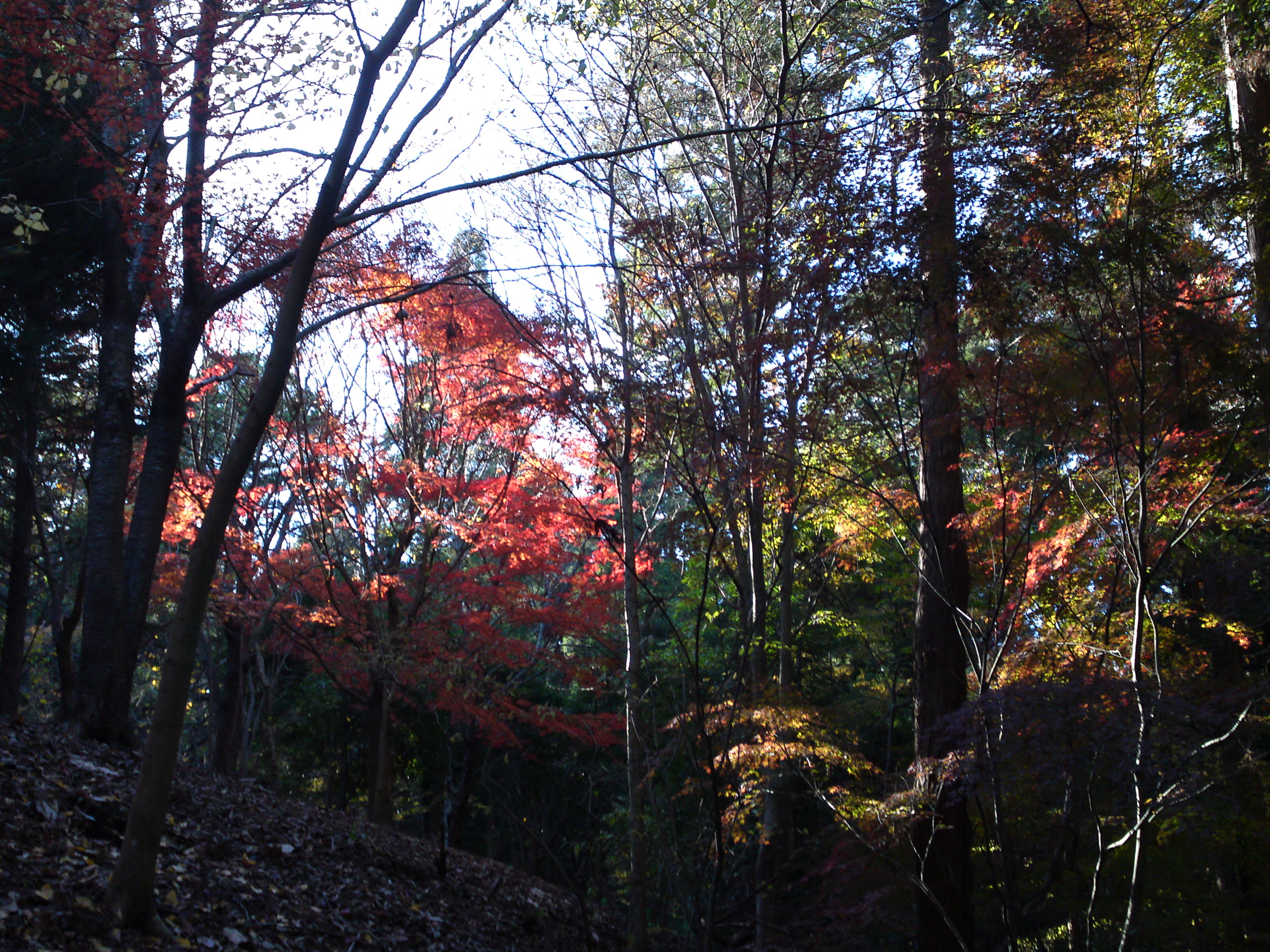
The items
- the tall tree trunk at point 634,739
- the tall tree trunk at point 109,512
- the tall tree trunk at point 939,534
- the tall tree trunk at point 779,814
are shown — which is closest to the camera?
the tall tree trunk at point 939,534

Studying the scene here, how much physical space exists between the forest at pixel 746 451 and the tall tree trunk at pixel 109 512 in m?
0.04

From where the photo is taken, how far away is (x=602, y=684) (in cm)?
1183

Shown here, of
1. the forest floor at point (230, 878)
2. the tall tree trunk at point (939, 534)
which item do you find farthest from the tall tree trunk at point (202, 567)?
the tall tree trunk at point (939, 534)

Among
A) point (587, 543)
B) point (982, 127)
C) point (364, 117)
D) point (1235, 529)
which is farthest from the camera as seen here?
point (587, 543)

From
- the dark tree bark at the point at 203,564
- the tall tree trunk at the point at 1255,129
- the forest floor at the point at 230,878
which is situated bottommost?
the forest floor at the point at 230,878

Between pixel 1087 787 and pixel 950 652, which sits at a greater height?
pixel 950 652

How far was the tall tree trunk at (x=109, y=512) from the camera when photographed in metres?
6.59

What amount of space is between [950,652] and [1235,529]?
398 cm

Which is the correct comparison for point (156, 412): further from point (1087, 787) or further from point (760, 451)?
point (1087, 787)

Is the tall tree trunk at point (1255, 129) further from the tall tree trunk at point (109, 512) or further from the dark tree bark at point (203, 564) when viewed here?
the tall tree trunk at point (109, 512)

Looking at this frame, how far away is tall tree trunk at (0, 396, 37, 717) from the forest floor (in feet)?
10.5

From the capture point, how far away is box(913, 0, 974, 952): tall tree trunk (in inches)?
198

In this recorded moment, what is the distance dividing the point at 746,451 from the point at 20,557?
8.88 metres

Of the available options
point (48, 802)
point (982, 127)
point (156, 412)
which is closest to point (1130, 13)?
point (982, 127)
